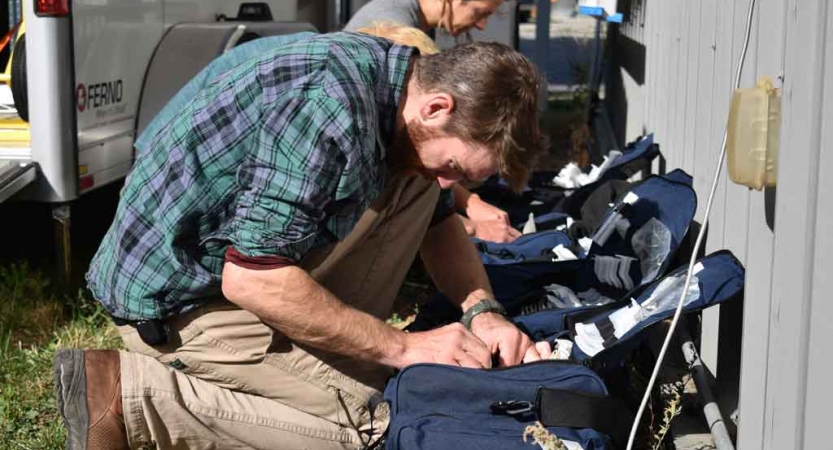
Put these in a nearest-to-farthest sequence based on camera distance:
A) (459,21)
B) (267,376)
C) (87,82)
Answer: (267,376), (87,82), (459,21)

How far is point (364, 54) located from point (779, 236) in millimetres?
1090

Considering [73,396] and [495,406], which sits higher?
[495,406]

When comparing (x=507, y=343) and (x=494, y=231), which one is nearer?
(x=507, y=343)

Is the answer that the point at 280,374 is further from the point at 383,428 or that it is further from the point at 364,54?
the point at 364,54

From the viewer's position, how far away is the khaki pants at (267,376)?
3135mm

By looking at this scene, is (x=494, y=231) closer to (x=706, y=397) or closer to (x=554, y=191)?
(x=554, y=191)

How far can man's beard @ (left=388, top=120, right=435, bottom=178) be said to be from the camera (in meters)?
2.78

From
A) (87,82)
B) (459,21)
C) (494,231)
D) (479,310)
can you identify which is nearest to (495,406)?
(479,310)

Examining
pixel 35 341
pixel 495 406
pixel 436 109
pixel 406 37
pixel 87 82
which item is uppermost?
pixel 406 37

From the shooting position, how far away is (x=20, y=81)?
4.66 m

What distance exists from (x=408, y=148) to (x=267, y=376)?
32.6 inches

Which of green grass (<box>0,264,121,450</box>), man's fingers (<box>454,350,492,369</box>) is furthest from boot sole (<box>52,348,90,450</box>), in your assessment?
man's fingers (<box>454,350,492,369</box>)

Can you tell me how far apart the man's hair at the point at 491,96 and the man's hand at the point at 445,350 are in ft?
1.46

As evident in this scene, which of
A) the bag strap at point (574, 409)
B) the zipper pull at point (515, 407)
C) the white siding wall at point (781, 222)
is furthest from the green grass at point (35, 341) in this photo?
the white siding wall at point (781, 222)
